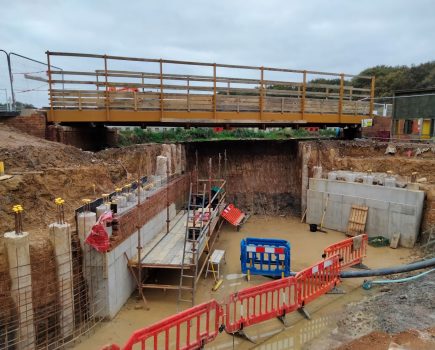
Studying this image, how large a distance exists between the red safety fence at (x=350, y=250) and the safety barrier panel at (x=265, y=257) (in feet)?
4.10

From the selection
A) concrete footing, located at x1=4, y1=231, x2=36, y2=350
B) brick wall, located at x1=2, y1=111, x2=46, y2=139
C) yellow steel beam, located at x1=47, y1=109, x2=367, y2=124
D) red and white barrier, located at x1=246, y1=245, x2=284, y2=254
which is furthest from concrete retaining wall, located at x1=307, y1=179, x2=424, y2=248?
concrete footing, located at x1=4, y1=231, x2=36, y2=350

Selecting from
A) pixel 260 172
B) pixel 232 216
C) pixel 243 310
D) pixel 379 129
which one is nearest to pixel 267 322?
pixel 243 310

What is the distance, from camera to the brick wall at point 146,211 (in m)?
8.30

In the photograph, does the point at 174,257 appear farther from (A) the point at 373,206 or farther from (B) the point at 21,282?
(A) the point at 373,206

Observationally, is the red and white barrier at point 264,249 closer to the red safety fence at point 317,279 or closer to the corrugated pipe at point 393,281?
the red safety fence at point 317,279

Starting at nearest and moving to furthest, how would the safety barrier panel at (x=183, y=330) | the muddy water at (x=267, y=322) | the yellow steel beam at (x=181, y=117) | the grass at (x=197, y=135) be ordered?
the safety barrier panel at (x=183, y=330), the muddy water at (x=267, y=322), the yellow steel beam at (x=181, y=117), the grass at (x=197, y=135)

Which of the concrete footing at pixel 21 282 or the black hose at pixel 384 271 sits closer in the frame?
the concrete footing at pixel 21 282

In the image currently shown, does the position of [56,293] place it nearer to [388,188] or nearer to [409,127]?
[388,188]

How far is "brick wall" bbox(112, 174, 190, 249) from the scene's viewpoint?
830 cm

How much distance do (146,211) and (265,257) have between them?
375 centimetres

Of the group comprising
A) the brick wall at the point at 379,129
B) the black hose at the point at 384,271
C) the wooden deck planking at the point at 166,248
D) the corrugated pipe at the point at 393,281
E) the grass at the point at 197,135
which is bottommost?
the corrugated pipe at the point at 393,281

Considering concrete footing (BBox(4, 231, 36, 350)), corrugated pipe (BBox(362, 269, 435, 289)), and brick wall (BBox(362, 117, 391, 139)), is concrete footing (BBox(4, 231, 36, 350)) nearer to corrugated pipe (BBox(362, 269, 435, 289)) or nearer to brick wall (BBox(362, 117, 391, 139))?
corrugated pipe (BBox(362, 269, 435, 289))

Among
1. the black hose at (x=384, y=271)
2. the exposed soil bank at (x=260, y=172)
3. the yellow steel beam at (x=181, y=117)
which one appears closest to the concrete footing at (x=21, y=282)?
the yellow steel beam at (x=181, y=117)

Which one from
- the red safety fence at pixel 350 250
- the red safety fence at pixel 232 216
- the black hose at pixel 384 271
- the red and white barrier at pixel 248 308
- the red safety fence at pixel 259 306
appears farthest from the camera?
the red safety fence at pixel 232 216
